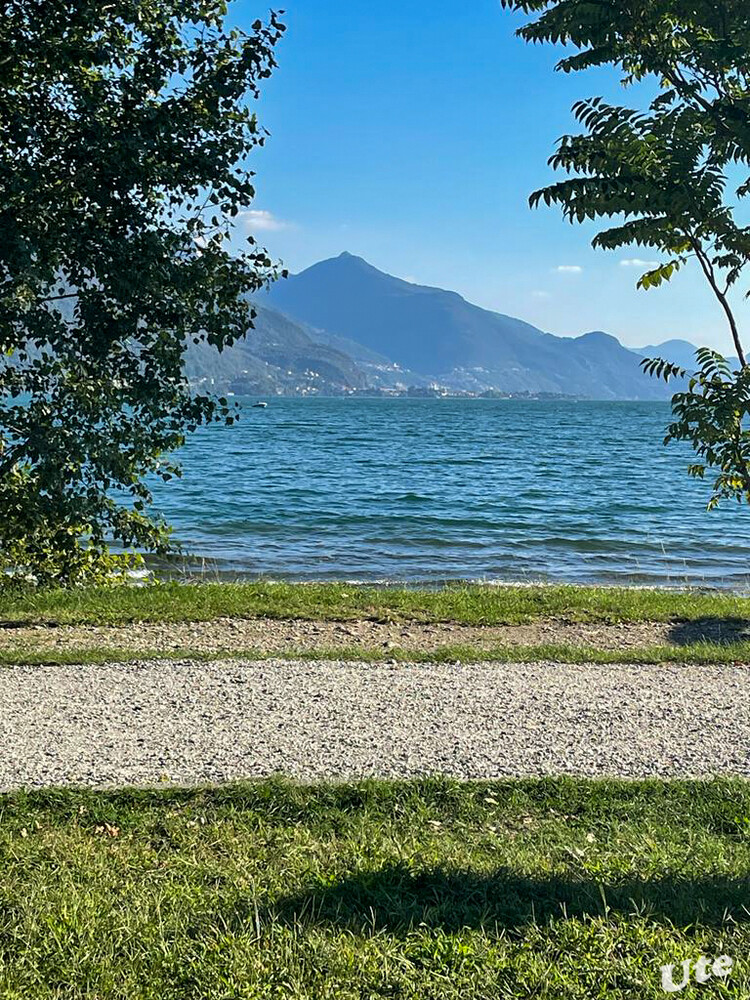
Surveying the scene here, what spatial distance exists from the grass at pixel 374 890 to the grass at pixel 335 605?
19.2 feet

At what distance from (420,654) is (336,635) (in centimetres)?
153

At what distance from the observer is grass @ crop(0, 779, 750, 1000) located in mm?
4363

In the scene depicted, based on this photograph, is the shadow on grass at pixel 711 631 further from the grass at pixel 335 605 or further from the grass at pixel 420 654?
the grass at pixel 420 654

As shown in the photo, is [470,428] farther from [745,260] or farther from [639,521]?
[745,260]

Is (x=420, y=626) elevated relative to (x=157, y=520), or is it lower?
lower

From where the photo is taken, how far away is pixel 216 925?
4.79 m

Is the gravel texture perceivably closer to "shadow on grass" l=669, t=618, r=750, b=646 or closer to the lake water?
"shadow on grass" l=669, t=618, r=750, b=646

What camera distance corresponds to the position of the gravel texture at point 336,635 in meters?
11.1

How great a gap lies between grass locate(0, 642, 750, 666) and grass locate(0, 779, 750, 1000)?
3720 mm

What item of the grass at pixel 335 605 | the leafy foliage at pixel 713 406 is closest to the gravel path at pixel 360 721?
the grass at pixel 335 605

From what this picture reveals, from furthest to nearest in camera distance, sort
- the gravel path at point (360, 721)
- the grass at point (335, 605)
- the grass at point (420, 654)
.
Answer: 1. the grass at point (335, 605)
2. the grass at point (420, 654)
3. the gravel path at point (360, 721)

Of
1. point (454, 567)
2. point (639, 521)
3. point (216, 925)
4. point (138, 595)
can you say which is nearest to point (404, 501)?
point (639, 521)

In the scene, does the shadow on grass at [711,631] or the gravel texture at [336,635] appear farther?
the shadow on grass at [711,631]

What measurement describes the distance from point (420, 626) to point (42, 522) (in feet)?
16.0
